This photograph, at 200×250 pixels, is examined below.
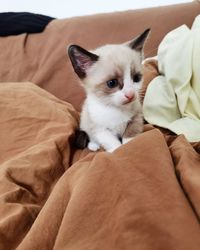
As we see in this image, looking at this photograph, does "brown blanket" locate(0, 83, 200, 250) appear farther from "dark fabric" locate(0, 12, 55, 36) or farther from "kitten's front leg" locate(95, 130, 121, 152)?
"dark fabric" locate(0, 12, 55, 36)

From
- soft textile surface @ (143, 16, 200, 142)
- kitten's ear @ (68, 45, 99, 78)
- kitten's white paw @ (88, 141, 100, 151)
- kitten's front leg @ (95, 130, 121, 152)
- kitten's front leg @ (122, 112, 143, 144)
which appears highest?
kitten's ear @ (68, 45, 99, 78)

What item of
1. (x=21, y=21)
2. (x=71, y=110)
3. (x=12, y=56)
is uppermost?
(x=21, y=21)

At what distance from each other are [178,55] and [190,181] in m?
0.64

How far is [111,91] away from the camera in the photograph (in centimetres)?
101

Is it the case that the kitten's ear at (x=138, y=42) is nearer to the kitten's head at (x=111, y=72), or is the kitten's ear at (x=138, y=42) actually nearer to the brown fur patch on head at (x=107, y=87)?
the kitten's head at (x=111, y=72)

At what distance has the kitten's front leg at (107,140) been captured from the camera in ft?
3.44

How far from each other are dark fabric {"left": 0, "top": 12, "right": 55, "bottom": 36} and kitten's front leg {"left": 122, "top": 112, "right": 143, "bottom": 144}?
79 centimetres

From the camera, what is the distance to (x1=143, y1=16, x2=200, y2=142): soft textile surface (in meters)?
1.14

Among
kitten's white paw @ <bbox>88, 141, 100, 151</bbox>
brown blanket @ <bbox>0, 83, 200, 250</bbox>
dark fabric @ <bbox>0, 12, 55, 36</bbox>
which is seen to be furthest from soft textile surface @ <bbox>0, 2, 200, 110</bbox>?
brown blanket @ <bbox>0, 83, 200, 250</bbox>

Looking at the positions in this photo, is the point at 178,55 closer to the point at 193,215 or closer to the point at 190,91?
the point at 190,91

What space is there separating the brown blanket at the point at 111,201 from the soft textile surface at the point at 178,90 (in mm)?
203

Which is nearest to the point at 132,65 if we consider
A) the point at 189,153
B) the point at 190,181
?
the point at 189,153

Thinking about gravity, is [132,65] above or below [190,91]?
above

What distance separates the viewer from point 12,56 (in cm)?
156
